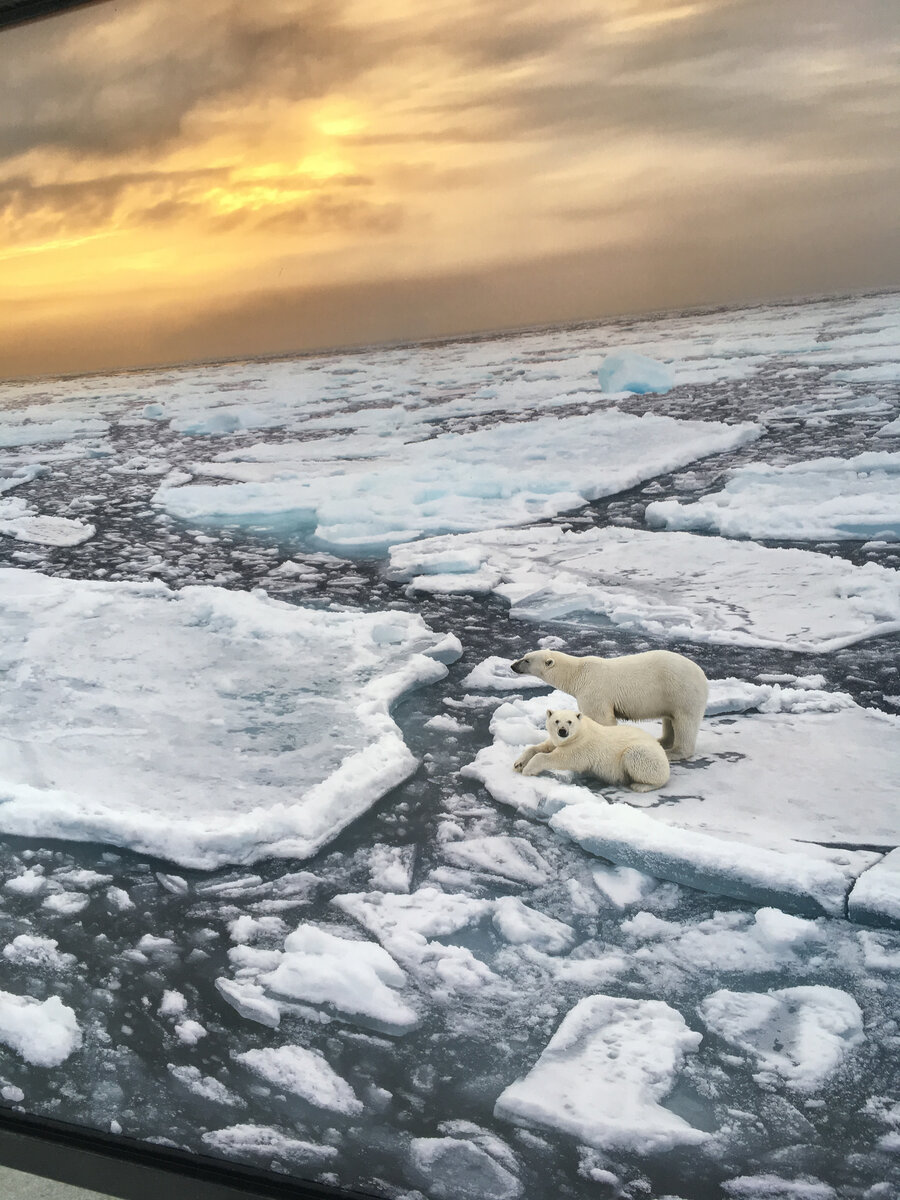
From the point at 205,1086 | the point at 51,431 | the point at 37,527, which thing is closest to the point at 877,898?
the point at 205,1086

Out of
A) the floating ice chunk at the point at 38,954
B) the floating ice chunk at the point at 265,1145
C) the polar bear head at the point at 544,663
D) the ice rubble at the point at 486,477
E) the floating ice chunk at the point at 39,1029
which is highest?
the ice rubble at the point at 486,477

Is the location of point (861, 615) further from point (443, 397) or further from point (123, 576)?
point (123, 576)

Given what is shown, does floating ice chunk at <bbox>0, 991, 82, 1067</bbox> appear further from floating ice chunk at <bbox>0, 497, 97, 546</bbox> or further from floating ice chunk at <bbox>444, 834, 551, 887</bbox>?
floating ice chunk at <bbox>0, 497, 97, 546</bbox>

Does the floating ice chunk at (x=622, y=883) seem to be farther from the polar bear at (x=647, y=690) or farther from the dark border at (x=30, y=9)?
the dark border at (x=30, y=9)

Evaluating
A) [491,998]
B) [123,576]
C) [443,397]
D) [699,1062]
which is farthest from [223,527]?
[699,1062]

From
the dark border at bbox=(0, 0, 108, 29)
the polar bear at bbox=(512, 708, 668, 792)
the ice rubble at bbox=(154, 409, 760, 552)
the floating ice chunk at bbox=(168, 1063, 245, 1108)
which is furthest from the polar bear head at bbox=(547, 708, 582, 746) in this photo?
the dark border at bbox=(0, 0, 108, 29)

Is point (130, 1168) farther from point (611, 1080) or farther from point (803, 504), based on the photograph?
point (803, 504)

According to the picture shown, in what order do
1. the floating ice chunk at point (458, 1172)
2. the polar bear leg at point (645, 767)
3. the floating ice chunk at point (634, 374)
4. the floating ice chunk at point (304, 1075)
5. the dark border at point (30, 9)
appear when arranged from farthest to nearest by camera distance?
the dark border at point (30, 9)
the floating ice chunk at point (634, 374)
the polar bear leg at point (645, 767)
the floating ice chunk at point (304, 1075)
the floating ice chunk at point (458, 1172)

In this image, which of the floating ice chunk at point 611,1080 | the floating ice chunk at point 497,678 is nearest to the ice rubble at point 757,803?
the floating ice chunk at point 497,678
